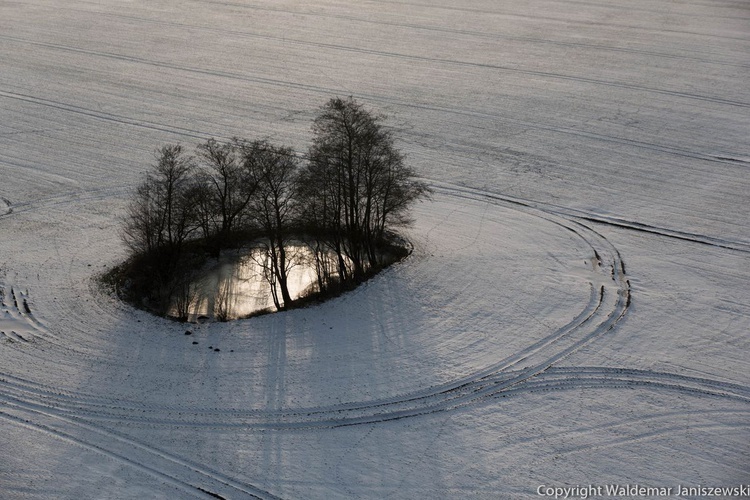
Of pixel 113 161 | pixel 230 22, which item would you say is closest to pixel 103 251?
Answer: pixel 113 161

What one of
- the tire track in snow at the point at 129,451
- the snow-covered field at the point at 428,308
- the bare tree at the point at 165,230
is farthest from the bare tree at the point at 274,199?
the tire track in snow at the point at 129,451

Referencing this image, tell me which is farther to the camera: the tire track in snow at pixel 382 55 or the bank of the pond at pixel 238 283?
the tire track in snow at pixel 382 55

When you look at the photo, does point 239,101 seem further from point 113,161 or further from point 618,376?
point 618,376

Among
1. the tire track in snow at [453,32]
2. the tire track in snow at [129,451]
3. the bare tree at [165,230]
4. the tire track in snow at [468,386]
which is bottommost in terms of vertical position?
the tire track in snow at [129,451]

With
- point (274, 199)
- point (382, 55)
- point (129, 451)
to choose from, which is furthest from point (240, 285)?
point (382, 55)

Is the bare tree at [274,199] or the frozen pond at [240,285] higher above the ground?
the bare tree at [274,199]

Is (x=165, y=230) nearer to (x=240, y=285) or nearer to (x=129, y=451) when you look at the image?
(x=240, y=285)

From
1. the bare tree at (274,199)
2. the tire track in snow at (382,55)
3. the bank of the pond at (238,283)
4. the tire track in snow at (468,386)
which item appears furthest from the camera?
the tire track in snow at (382,55)

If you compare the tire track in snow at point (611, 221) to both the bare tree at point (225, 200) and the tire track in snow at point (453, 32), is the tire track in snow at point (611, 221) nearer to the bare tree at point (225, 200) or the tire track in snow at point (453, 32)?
the bare tree at point (225, 200)
